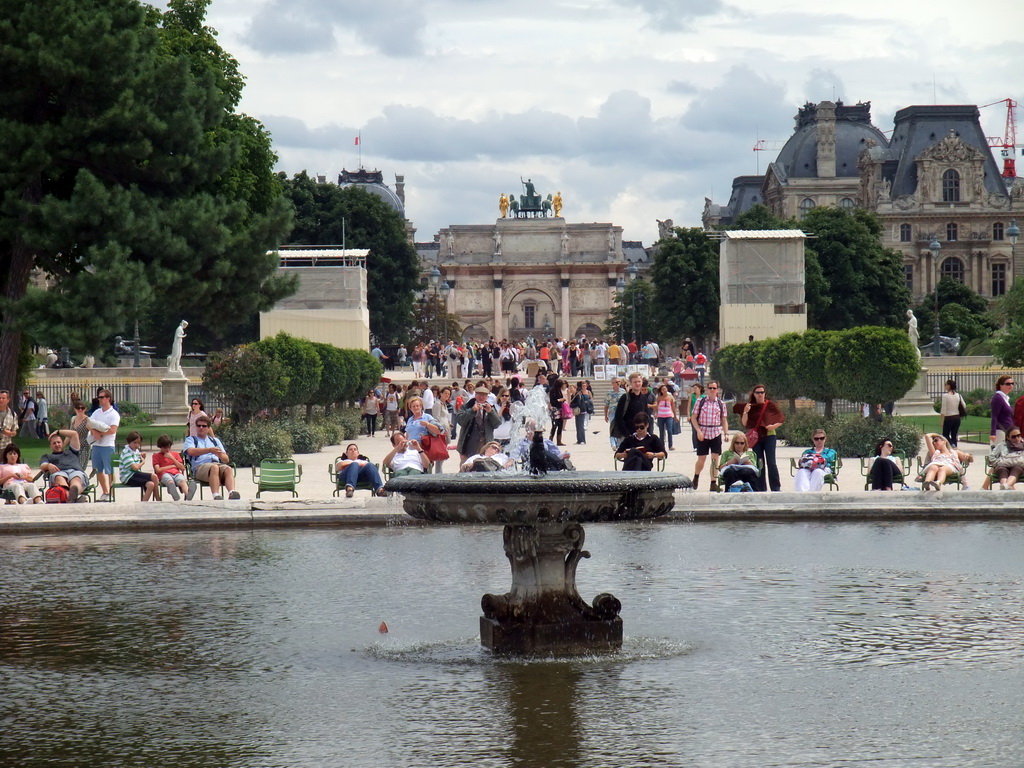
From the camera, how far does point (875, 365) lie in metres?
23.0

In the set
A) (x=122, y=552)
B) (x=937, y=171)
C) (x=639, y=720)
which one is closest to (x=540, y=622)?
(x=639, y=720)

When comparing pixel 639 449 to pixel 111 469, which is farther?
pixel 111 469

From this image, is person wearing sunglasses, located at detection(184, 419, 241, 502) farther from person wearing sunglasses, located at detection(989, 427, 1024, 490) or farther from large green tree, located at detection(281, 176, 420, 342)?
large green tree, located at detection(281, 176, 420, 342)

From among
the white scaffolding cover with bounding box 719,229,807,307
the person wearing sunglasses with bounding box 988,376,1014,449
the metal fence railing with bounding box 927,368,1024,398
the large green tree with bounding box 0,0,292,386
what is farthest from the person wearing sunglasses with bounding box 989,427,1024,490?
the metal fence railing with bounding box 927,368,1024,398

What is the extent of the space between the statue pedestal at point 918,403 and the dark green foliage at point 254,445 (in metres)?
18.4

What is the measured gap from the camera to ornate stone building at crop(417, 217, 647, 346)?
110000mm

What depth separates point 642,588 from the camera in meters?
9.88

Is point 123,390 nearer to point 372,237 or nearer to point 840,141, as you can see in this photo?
point 372,237

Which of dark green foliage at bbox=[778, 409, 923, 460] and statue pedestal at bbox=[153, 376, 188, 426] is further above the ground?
statue pedestal at bbox=[153, 376, 188, 426]

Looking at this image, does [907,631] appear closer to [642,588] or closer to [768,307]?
[642,588]

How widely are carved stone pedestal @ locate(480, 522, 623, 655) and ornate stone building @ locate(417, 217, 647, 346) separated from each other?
101 meters

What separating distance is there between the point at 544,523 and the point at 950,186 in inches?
3670

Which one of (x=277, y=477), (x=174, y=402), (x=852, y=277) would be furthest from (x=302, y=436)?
(x=852, y=277)

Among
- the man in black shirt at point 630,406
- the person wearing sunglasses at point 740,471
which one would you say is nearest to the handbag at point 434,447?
the man in black shirt at point 630,406
